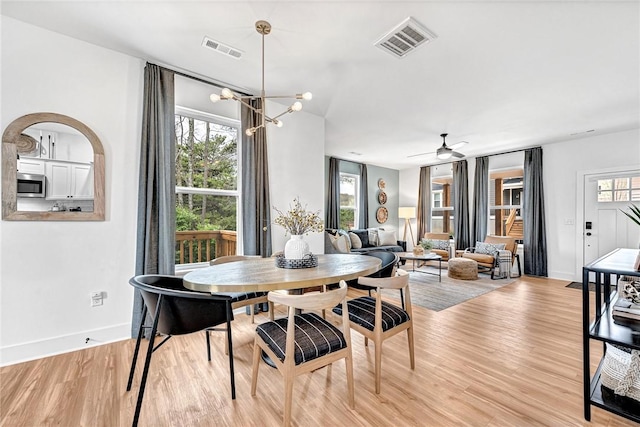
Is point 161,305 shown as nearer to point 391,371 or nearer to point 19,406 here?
point 19,406

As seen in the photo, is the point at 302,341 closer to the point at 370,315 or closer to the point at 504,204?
the point at 370,315

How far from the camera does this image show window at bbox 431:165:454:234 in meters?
7.40

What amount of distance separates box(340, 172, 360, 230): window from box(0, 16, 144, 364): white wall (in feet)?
16.7

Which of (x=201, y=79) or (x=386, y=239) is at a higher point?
(x=201, y=79)

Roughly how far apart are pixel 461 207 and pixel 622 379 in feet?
18.2

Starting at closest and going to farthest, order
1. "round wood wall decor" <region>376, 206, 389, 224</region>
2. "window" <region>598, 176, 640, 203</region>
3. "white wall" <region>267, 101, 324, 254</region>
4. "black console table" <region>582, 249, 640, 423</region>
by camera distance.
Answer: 1. "black console table" <region>582, 249, 640, 423</region>
2. "white wall" <region>267, 101, 324, 254</region>
3. "window" <region>598, 176, 640, 203</region>
4. "round wood wall decor" <region>376, 206, 389, 224</region>

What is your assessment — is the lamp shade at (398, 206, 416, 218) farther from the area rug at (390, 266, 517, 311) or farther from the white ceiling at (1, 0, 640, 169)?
the white ceiling at (1, 0, 640, 169)

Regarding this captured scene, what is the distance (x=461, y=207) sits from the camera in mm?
6727

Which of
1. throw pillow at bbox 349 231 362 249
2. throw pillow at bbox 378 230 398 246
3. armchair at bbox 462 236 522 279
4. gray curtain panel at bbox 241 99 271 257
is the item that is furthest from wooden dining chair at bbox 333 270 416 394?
throw pillow at bbox 378 230 398 246

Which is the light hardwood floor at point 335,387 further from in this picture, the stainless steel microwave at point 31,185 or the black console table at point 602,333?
the stainless steel microwave at point 31,185

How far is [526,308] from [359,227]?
13.6 feet

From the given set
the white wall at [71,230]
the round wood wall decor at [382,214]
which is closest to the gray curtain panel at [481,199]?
the round wood wall decor at [382,214]

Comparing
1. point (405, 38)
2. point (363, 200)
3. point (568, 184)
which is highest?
point (405, 38)

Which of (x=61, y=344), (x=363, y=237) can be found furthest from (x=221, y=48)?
(x=363, y=237)
